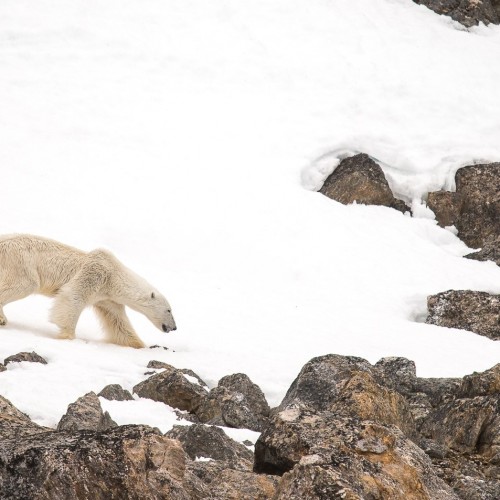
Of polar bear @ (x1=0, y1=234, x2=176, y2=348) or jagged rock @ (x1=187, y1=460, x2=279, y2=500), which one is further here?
polar bear @ (x1=0, y1=234, x2=176, y2=348)

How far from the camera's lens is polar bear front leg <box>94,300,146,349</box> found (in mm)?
13641

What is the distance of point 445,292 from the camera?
18.6m

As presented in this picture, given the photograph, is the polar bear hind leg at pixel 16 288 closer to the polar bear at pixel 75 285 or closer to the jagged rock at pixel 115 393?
the polar bear at pixel 75 285

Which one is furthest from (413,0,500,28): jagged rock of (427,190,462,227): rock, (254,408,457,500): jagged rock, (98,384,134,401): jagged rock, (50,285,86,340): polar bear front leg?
(254,408,457,500): jagged rock

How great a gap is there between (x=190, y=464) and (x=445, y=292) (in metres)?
13.2

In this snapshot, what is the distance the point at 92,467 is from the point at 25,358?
5307 millimetres

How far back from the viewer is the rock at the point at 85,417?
7.40 m

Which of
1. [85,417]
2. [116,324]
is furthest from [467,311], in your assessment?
[85,417]

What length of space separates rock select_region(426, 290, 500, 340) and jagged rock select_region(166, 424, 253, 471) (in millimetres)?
11046

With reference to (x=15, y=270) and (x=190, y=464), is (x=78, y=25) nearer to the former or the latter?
(x=15, y=270)

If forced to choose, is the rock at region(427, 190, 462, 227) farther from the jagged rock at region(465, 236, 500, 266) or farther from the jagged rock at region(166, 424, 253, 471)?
the jagged rock at region(166, 424, 253, 471)

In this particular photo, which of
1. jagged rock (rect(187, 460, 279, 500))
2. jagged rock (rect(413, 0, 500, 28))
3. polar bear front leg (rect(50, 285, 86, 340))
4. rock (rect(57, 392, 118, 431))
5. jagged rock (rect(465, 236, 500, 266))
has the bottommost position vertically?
polar bear front leg (rect(50, 285, 86, 340))

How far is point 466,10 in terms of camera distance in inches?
1345

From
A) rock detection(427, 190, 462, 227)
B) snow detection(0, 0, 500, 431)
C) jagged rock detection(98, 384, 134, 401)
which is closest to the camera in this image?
jagged rock detection(98, 384, 134, 401)
